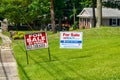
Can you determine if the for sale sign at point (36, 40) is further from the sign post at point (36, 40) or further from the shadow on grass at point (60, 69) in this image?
the shadow on grass at point (60, 69)

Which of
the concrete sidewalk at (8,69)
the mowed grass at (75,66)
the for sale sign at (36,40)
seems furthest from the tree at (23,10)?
the for sale sign at (36,40)

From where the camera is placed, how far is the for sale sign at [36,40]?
1828cm

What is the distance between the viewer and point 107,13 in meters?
59.2

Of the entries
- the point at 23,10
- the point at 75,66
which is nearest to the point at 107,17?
the point at 23,10

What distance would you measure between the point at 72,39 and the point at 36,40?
1.72 meters

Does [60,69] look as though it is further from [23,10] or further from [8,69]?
[23,10]

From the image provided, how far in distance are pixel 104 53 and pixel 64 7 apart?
50.1 meters

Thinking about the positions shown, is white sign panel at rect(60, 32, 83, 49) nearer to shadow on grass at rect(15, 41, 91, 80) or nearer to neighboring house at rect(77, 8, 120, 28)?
shadow on grass at rect(15, 41, 91, 80)

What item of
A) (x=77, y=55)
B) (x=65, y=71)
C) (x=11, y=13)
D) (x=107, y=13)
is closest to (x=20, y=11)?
(x=11, y=13)

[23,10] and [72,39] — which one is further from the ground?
[72,39]

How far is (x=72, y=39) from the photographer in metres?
18.7

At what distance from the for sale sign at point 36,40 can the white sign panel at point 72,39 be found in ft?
3.21

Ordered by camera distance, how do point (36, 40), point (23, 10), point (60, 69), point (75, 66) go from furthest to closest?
point (23, 10), point (36, 40), point (75, 66), point (60, 69)

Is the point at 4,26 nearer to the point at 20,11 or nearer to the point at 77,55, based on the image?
the point at 20,11
